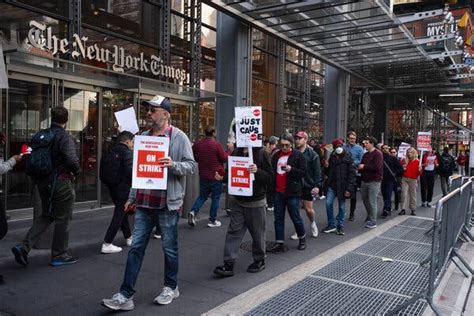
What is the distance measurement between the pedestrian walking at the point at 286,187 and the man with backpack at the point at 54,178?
9.75ft

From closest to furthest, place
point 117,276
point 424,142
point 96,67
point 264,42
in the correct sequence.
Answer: point 117,276 → point 96,67 → point 424,142 → point 264,42

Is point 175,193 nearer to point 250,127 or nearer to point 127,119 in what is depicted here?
point 250,127

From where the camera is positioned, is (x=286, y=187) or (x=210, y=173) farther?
(x=210, y=173)

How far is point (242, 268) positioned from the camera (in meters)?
5.78

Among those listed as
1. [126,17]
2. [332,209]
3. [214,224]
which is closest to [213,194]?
[214,224]

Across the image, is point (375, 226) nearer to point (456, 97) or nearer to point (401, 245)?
point (401, 245)

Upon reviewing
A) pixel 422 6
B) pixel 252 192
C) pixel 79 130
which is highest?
pixel 422 6

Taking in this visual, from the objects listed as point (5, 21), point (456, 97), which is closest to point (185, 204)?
point (5, 21)

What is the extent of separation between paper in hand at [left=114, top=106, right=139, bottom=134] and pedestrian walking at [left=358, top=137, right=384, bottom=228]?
17.1 ft

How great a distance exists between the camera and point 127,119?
6133 mm

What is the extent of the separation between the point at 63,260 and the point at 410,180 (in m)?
8.54

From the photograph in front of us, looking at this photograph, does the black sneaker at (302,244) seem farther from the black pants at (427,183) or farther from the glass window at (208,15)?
the glass window at (208,15)

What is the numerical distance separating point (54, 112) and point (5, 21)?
12.4ft

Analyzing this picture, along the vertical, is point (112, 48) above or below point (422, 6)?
below
